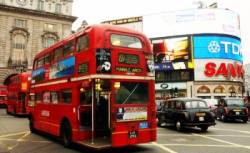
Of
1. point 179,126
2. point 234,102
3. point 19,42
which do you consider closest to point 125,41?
point 179,126

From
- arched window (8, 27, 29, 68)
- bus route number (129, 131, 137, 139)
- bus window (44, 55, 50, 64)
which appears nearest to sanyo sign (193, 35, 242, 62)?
arched window (8, 27, 29, 68)

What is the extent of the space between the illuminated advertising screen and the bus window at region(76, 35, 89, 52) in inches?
2057

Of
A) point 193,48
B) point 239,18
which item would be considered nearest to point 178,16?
point 193,48

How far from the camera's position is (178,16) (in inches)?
2596

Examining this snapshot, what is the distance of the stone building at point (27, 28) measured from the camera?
194ft

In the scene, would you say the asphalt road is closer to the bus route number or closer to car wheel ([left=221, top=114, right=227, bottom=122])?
the bus route number

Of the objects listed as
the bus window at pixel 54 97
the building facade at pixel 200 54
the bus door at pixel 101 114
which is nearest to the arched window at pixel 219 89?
the building facade at pixel 200 54

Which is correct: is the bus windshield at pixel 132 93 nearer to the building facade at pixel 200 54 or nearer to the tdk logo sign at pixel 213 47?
the building facade at pixel 200 54

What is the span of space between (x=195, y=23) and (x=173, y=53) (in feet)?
23.4

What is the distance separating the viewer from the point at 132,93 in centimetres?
1111

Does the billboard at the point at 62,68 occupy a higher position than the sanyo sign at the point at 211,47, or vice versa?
the sanyo sign at the point at 211,47

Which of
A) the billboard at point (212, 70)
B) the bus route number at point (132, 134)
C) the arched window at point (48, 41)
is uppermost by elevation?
the arched window at point (48, 41)

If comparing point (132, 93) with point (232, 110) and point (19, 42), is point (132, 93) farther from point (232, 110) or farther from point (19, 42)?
point (19, 42)

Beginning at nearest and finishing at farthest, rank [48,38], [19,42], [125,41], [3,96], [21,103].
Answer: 1. [125,41]
2. [21,103]
3. [3,96]
4. [19,42]
5. [48,38]
